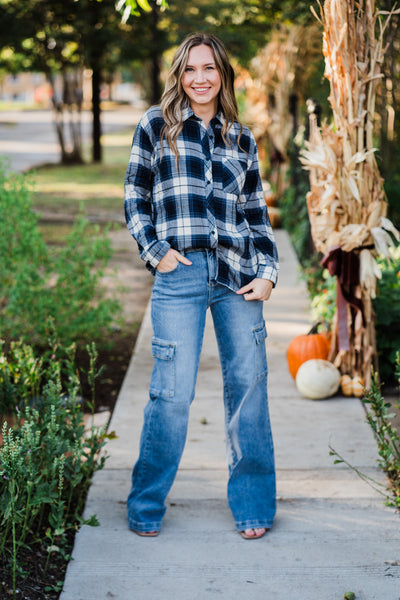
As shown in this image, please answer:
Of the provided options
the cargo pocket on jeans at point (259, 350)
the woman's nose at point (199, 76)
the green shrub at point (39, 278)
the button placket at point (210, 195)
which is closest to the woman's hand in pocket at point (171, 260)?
the button placket at point (210, 195)

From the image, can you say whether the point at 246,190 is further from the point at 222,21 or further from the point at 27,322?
the point at 222,21

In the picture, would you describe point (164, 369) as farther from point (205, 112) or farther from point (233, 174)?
point (205, 112)

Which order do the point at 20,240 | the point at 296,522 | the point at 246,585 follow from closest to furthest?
the point at 246,585 < the point at 296,522 < the point at 20,240

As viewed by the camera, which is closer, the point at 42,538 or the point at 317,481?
the point at 42,538

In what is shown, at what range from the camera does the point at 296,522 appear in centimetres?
319

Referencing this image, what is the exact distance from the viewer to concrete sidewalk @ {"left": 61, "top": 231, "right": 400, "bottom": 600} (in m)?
2.75

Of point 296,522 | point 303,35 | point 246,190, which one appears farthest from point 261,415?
point 303,35

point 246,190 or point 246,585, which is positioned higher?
point 246,190

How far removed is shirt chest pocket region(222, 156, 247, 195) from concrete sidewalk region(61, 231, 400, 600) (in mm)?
1405

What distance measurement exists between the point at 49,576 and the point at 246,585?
75 centimetres

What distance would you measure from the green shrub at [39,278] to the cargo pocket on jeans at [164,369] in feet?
6.69

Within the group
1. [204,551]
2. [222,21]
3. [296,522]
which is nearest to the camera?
[204,551]

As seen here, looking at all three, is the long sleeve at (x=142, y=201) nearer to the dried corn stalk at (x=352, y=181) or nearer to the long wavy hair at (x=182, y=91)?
the long wavy hair at (x=182, y=91)

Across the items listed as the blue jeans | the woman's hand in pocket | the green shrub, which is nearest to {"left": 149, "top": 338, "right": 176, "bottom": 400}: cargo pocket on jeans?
the blue jeans
